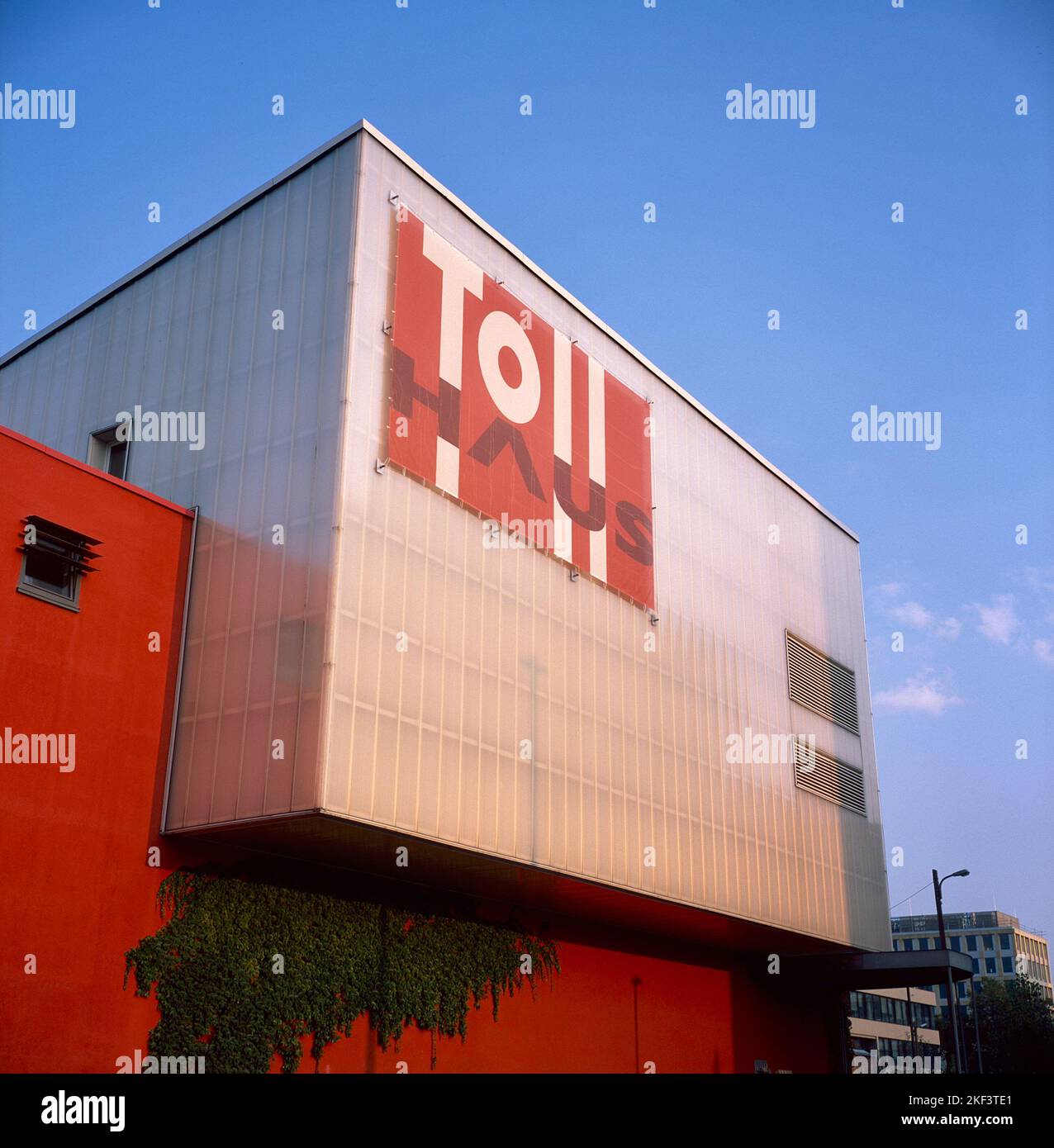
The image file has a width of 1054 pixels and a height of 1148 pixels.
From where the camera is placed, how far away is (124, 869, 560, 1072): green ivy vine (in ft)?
58.4

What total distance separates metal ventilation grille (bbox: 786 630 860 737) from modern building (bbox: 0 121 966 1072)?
1.41 metres

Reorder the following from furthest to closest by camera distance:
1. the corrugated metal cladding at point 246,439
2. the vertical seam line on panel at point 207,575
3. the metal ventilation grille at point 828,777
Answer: the metal ventilation grille at point 828,777
the vertical seam line on panel at point 207,575
the corrugated metal cladding at point 246,439

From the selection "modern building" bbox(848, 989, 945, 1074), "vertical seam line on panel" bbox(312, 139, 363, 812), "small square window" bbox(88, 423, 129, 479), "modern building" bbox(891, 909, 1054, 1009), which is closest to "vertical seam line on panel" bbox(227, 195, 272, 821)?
A: "vertical seam line on panel" bbox(312, 139, 363, 812)

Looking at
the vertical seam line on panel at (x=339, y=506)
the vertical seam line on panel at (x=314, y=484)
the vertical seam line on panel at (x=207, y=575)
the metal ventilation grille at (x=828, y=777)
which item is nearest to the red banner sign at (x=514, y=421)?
the vertical seam line on panel at (x=339, y=506)

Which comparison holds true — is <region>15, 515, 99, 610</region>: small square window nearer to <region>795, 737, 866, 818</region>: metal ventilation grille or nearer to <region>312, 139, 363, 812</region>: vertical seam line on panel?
<region>312, 139, 363, 812</region>: vertical seam line on panel

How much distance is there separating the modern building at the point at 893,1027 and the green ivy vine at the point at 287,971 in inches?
2408

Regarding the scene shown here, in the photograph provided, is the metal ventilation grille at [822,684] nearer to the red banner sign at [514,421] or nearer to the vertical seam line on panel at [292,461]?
the red banner sign at [514,421]

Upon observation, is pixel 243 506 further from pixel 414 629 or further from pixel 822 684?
pixel 822 684

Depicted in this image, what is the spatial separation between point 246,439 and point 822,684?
18.2 m

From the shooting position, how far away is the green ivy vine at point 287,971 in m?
17.8
